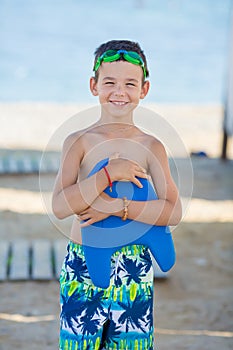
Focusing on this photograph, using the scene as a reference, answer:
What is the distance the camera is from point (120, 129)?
2436 millimetres

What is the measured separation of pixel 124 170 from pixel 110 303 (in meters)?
0.49

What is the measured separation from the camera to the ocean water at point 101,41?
476 inches

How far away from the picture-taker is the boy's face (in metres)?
2.36

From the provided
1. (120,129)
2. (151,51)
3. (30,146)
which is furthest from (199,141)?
(151,51)

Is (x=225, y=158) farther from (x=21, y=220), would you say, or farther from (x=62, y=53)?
(x=62, y=53)

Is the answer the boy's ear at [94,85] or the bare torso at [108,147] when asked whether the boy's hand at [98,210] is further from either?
the boy's ear at [94,85]

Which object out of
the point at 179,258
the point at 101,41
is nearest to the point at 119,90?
the point at 179,258

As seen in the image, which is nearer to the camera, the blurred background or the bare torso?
the bare torso

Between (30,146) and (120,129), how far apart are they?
19.0 ft

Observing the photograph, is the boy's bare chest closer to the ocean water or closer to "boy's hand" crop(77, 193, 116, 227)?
"boy's hand" crop(77, 193, 116, 227)

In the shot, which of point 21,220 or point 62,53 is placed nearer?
point 21,220

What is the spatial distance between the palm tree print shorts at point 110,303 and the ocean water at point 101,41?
21.8 feet

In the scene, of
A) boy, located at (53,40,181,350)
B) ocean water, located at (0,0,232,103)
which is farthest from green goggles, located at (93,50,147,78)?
ocean water, located at (0,0,232,103)

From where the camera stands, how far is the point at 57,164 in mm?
7316
